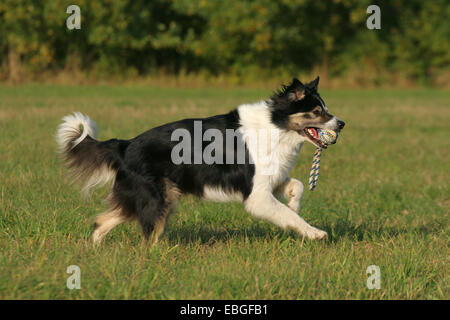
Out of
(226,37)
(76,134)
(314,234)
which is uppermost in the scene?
(226,37)

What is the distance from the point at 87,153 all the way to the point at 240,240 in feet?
4.81

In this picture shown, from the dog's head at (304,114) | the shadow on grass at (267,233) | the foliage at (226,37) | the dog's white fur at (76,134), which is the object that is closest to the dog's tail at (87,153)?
the dog's white fur at (76,134)

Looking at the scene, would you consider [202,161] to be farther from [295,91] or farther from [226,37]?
[226,37]

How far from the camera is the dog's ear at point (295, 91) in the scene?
472 centimetres

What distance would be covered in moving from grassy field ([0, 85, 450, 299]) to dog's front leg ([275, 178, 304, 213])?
30cm

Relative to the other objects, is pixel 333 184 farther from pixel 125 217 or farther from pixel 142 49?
pixel 142 49

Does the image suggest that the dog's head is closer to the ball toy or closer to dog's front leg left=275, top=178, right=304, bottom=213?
the ball toy

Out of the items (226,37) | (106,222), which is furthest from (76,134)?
(226,37)

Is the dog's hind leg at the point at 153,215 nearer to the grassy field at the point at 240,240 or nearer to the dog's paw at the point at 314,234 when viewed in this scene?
the grassy field at the point at 240,240

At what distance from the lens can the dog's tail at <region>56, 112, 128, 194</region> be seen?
4.68 metres

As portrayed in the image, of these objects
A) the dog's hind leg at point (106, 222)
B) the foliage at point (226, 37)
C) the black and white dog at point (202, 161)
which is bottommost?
the dog's hind leg at point (106, 222)

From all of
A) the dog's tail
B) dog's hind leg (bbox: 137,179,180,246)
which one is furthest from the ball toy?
the dog's tail

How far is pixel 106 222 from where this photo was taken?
181 inches

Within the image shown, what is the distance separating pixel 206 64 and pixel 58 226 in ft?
75.5
